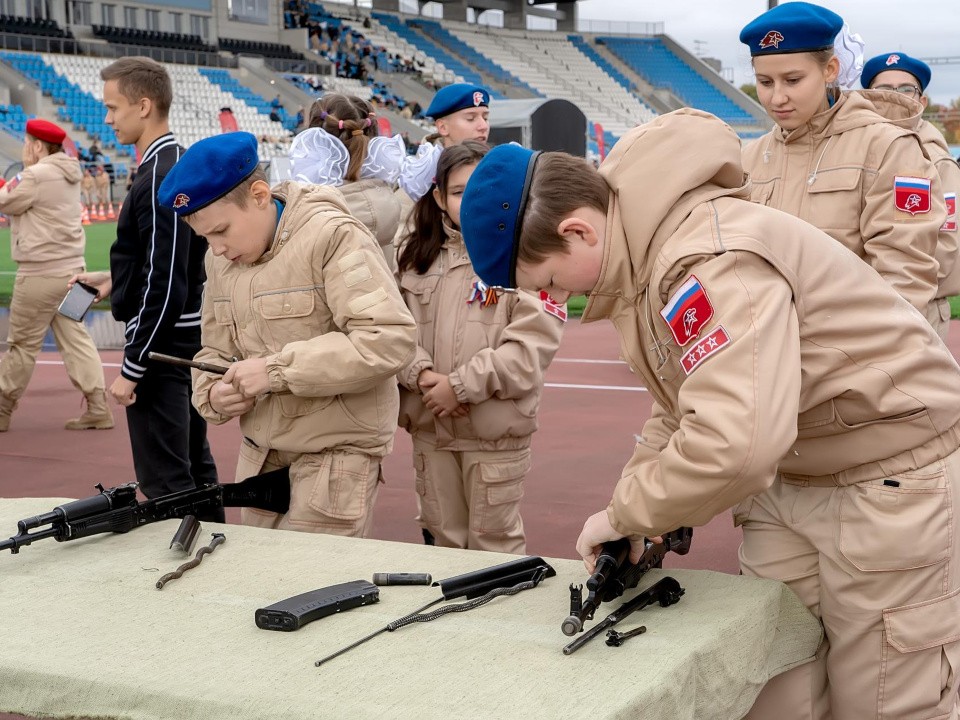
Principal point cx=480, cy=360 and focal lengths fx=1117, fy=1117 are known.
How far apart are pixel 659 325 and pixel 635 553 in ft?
1.68

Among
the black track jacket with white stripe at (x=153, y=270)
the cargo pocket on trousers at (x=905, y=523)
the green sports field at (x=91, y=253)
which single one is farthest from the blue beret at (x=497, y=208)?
the green sports field at (x=91, y=253)

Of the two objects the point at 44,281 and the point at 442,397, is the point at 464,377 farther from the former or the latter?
the point at 44,281

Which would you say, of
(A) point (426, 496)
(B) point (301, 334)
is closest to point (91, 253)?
(A) point (426, 496)

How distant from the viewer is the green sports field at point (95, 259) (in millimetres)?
13622

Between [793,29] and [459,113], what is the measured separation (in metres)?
1.95

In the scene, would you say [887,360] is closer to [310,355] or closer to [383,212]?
[310,355]

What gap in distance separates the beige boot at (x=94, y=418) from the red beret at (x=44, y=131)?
1.86 m

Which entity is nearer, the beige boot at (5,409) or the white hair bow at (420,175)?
the white hair bow at (420,175)

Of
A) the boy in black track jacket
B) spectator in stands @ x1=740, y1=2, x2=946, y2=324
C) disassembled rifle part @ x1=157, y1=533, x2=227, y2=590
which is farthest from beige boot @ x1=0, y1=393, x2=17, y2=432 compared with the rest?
spectator in stands @ x1=740, y1=2, x2=946, y2=324

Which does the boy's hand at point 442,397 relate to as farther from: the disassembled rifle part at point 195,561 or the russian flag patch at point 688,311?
the russian flag patch at point 688,311

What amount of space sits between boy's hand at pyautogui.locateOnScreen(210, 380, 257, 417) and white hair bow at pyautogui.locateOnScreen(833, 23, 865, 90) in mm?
2155

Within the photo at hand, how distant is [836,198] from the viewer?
11.9ft

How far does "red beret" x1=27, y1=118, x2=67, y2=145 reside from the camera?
7.77 m

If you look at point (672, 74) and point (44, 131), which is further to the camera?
point (672, 74)
